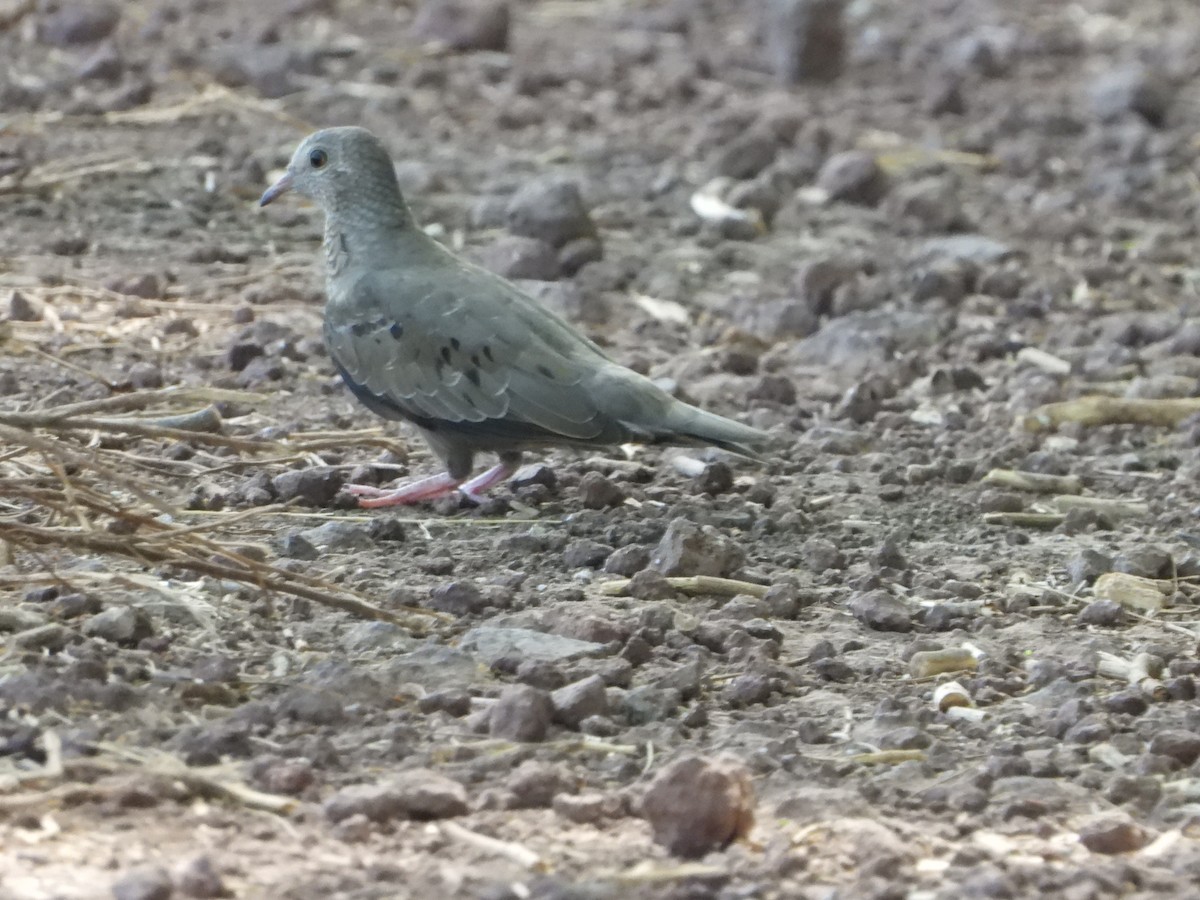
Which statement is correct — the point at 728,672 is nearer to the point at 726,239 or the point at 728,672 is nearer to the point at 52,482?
the point at 52,482

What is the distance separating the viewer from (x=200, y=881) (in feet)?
8.54

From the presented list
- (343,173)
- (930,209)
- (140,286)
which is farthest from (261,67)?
(343,173)

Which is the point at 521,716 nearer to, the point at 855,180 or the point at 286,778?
the point at 286,778

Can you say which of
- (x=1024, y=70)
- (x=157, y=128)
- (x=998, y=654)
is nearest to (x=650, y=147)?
(x=157, y=128)

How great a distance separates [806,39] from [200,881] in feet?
24.1

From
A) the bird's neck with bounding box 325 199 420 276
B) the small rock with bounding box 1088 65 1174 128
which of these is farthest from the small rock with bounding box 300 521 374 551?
the small rock with bounding box 1088 65 1174 128

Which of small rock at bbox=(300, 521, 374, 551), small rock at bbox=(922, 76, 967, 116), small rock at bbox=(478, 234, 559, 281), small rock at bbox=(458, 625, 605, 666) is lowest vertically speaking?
small rock at bbox=(300, 521, 374, 551)

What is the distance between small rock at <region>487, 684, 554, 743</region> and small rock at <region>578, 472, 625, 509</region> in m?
1.42

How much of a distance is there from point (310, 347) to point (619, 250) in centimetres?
154

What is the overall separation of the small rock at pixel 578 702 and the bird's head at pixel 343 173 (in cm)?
198

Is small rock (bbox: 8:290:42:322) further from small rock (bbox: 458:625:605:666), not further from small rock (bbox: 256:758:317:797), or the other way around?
small rock (bbox: 256:758:317:797)

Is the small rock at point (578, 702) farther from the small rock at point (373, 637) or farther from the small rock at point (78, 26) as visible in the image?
the small rock at point (78, 26)

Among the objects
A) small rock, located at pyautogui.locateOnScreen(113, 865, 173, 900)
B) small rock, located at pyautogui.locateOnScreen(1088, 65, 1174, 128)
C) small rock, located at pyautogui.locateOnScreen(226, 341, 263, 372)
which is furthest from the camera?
small rock, located at pyautogui.locateOnScreen(1088, 65, 1174, 128)

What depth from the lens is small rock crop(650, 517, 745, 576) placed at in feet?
13.6
